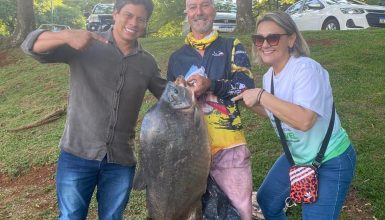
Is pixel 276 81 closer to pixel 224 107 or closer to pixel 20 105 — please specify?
pixel 224 107

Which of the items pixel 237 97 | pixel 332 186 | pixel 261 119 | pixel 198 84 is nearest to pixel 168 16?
pixel 261 119

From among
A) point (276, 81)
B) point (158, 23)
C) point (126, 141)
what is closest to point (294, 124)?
point (276, 81)

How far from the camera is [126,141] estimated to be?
3.58m

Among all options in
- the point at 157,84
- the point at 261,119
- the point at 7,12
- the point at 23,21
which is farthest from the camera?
the point at 7,12

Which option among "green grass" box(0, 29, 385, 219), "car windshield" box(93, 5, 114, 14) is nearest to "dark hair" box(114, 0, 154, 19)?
"green grass" box(0, 29, 385, 219)

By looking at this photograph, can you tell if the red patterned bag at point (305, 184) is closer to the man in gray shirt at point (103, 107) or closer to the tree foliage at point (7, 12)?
the man in gray shirt at point (103, 107)

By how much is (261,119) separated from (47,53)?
5.01 metres

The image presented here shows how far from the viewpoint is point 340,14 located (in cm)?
1515

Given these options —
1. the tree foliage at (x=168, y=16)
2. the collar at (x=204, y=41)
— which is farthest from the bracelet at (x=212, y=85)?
the tree foliage at (x=168, y=16)

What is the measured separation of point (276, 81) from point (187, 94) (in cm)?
65

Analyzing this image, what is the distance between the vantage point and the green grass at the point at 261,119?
5797 millimetres

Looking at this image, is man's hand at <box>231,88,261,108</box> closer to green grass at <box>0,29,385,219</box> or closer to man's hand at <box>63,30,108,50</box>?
man's hand at <box>63,30,108,50</box>

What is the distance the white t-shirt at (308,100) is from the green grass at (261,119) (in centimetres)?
202

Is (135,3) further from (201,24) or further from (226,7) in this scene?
(226,7)
